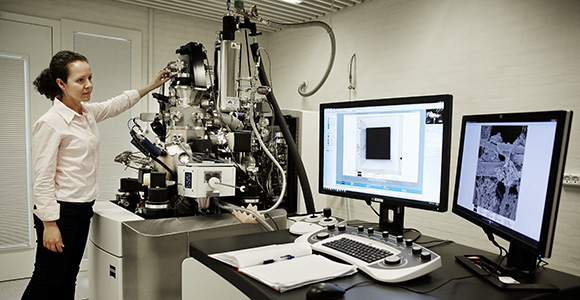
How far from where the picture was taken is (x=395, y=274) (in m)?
0.90

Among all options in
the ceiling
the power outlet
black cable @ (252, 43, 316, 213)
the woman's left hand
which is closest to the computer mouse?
black cable @ (252, 43, 316, 213)

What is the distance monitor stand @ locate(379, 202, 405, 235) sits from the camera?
144cm

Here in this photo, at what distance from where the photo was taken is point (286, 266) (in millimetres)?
981

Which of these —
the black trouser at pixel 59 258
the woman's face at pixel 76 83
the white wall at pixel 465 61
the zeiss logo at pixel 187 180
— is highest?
the white wall at pixel 465 61

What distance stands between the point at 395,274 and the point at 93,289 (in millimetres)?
1832

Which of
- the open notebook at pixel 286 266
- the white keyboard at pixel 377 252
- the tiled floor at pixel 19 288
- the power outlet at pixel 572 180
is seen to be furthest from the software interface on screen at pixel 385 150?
the tiled floor at pixel 19 288

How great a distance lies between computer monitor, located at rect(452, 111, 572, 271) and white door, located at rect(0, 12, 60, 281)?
12.2 ft

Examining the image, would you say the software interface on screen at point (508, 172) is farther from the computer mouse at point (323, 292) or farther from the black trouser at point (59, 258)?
the black trouser at point (59, 258)

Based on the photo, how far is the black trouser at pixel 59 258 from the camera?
1812 mm

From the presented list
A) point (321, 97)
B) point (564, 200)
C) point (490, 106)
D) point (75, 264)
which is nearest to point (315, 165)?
point (321, 97)

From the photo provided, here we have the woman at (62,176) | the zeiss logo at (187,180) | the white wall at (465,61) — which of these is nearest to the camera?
the woman at (62,176)

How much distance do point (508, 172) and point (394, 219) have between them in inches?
22.1

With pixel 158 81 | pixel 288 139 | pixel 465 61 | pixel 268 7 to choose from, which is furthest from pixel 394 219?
pixel 268 7

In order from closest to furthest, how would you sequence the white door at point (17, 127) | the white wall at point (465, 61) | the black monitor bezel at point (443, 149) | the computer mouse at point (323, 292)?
the computer mouse at point (323, 292)
the black monitor bezel at point (443, 149)
the white wall at point (465, 61)
the white door at point (17, 127)
